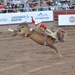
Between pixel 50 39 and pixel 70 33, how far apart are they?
7.53 m

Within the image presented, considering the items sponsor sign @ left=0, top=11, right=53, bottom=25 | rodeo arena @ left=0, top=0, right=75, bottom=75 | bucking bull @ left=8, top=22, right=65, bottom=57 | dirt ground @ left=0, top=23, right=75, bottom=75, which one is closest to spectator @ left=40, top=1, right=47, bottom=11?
rodeo arena @ left=0, top=0, right=75, bottom=75

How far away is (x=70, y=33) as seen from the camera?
2011cm

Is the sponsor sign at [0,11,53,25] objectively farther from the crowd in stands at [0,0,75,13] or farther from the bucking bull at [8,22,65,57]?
the bucking bull at [8,22,65,57]

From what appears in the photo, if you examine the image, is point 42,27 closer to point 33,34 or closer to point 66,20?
point 33,34

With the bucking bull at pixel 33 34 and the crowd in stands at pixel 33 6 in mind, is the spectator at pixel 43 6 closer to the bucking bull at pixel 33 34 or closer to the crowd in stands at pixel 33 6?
the crowd in stands at pixel 33 6

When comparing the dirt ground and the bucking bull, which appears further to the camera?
the bucking bull

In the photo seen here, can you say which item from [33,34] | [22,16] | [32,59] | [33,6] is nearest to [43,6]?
[33,6]

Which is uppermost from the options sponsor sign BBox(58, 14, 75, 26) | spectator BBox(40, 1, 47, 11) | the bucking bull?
the bucking bull

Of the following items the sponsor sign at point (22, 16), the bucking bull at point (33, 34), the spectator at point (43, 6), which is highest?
the bucking bull at point (33, 34)

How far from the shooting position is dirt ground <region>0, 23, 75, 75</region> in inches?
388

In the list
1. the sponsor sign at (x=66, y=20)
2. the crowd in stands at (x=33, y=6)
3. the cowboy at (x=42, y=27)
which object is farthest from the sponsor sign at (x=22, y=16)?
the cowboy at (x=42, y=27)

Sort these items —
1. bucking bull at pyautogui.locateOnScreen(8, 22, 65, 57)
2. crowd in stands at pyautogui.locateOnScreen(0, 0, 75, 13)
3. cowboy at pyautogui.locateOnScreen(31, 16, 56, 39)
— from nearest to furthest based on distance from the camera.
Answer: cowboy at pyautogui.locateOnScreen(31, 16, 56, 39) → bucking bull at pyautogui.locateOnScreen(8, 22, 65, 57) → crowd in stands at pyautogui.locateOnScreen(0, 0, 75, 13)

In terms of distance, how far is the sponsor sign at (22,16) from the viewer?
68.8 ft

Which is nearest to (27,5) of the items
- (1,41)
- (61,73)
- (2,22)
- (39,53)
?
(2,22)
